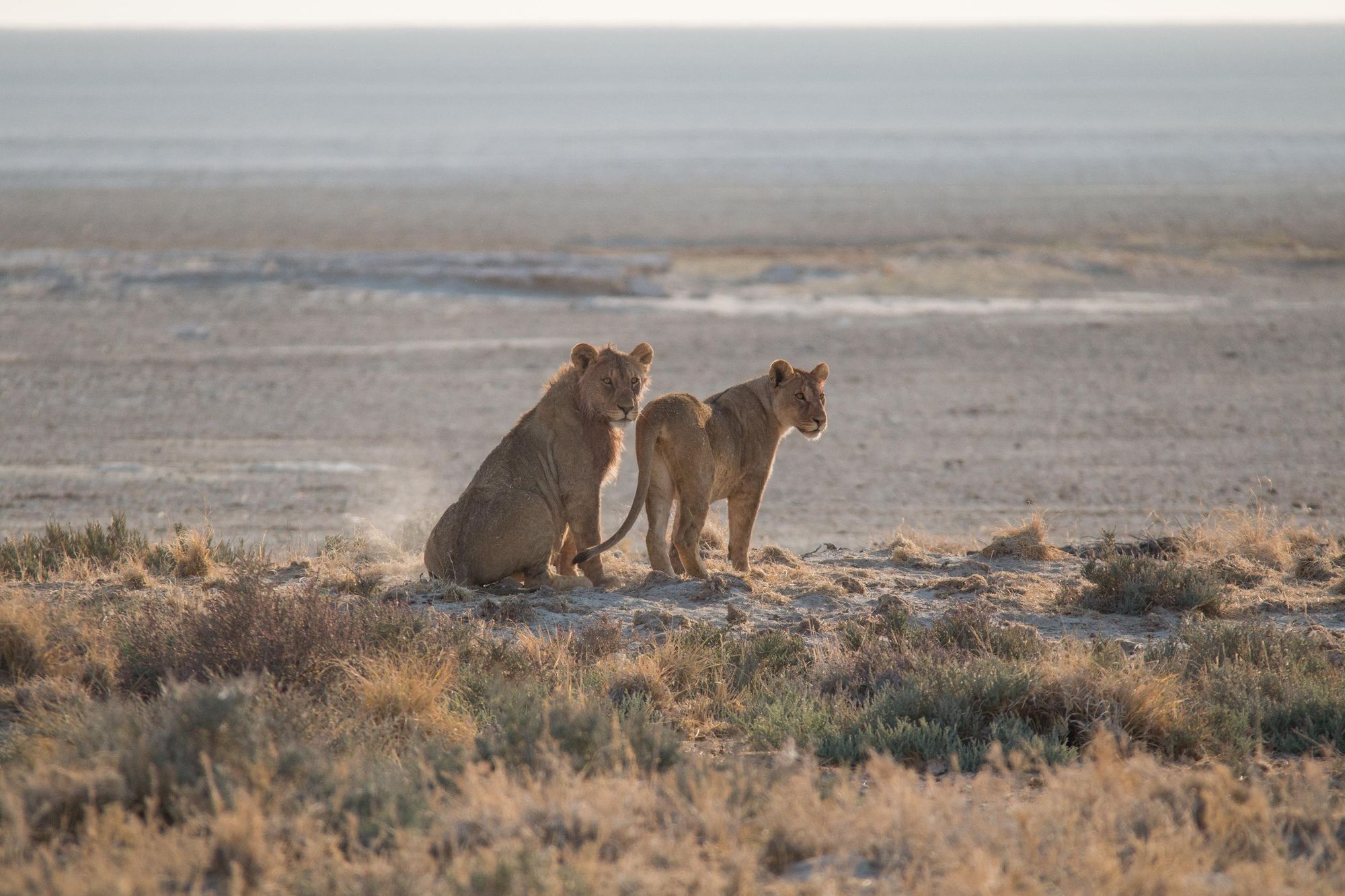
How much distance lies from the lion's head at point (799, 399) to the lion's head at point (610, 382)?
1390 mm

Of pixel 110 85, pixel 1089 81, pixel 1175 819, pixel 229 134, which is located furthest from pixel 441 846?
pixel 1089 81

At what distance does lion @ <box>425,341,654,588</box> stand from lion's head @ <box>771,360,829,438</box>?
4.10 ft

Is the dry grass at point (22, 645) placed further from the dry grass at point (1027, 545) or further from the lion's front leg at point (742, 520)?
the dry grass at point (1027, 545)

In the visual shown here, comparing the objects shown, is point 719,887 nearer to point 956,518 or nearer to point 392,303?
point 956,518

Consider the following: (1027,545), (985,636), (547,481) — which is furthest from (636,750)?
(1027,545)

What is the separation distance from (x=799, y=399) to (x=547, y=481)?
2.19 metres

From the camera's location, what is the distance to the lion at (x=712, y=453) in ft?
29.3

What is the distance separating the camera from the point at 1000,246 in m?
35.0

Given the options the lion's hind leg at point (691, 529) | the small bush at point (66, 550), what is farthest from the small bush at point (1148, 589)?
the small bush at point (66, 550)

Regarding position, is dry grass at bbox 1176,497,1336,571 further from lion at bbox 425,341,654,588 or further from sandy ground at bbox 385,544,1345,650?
lion at bbox 425,341,654,588

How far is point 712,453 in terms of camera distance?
9.16 m

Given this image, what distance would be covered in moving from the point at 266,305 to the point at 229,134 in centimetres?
6169

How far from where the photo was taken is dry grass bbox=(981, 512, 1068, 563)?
1034 cm

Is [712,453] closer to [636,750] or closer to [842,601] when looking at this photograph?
[842,601]
